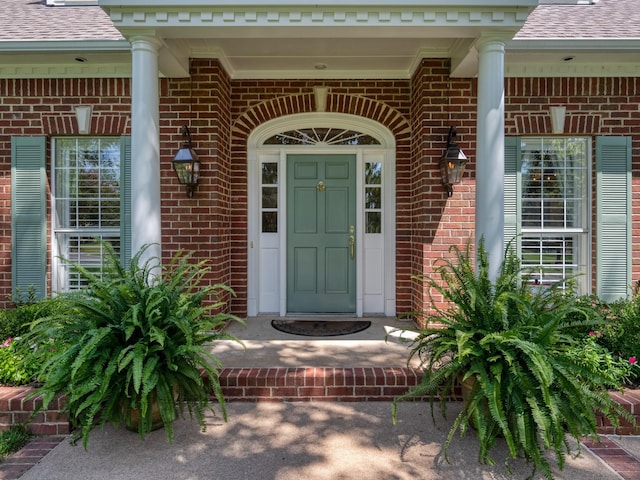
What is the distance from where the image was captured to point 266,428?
8.36 ft

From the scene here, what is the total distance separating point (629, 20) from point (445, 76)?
1897mm

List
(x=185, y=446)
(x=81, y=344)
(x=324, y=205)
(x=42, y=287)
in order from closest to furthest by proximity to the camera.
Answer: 1. (x=81, y=344)
2. (x=185, y=446)
3. (x=42, y=287)
4. (x=324, y=205)

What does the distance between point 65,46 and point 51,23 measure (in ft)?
2.22

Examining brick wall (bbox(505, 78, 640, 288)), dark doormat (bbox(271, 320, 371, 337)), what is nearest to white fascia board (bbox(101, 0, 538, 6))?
brick wall (bbox(505, 78, 640, 288))

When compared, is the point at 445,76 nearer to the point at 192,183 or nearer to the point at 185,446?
the point at 192,183

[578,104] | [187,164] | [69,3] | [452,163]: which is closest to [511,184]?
[452,163]

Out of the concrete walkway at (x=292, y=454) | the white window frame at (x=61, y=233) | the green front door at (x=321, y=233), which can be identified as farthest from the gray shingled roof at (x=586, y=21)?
the white window frame at (x=61, y=233)

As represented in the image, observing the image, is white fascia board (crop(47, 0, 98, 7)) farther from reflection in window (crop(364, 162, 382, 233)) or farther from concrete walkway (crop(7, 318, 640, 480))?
concrete walkway (crop(7, 318, 640, 480))

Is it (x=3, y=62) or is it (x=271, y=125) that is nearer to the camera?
(x=3, y=62)

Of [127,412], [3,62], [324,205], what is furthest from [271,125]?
[127,412]

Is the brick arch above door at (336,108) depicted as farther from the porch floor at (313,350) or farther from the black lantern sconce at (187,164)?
the porch floor at (313,350)

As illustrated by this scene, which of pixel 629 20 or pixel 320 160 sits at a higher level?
pixel 629 20

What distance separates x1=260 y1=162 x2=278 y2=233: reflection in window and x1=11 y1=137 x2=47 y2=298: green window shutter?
2301 millimetres

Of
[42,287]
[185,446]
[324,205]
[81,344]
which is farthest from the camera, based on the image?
[324,205]
